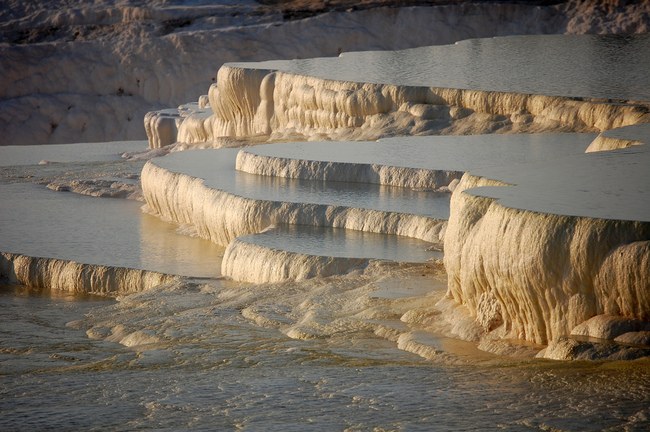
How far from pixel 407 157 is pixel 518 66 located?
5527mm

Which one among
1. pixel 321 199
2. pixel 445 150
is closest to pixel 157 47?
pixel 445 150

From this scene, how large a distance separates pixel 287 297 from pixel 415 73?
835 centimetres

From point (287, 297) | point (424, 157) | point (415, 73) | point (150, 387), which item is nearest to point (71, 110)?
point (415, 73)

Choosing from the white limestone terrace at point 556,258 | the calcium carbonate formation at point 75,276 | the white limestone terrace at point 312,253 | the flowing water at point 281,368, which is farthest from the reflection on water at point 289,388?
the calcium carbonate formation at point 75,276

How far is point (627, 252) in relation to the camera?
4.64m

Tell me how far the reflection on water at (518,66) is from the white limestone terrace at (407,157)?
132 centimetres

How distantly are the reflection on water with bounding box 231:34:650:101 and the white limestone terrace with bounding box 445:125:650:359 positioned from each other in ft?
19.1

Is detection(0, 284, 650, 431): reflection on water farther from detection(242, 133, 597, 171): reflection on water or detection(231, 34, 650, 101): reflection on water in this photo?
detection(231, 34, 650, 101): reflection on water

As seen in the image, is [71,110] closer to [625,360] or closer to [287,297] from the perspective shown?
[287,297]

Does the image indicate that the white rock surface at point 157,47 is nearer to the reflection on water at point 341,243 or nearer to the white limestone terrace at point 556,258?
the reflection on water at point 341,243

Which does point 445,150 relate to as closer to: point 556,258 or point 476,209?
point 476,209

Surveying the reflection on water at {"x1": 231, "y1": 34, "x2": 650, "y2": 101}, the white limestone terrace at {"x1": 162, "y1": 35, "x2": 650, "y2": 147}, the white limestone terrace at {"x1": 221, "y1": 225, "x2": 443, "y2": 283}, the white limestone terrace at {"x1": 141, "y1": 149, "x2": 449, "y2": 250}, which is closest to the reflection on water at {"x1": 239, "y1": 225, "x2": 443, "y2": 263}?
the white limestone terrace at {"x1": 221, "y1": 225, "x2": 443, "y2": 283}

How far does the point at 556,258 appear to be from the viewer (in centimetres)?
491

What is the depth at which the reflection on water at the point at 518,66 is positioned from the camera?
12422 millimetres
